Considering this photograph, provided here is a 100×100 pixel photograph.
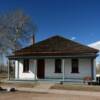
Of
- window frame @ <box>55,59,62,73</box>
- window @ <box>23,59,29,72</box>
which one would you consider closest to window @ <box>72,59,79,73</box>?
window frame @ <box>55,59,62,73</box>

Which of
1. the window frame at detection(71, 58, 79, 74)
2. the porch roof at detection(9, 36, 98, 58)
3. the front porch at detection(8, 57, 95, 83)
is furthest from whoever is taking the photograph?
the window frame at detection(71, 58, 79, 74)

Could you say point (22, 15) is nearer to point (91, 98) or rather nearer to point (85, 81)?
point (85, 81)

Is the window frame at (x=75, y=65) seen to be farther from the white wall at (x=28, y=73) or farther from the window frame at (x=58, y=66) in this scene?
the white wall at (x=28, y=73)

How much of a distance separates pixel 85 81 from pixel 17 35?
2310 cm

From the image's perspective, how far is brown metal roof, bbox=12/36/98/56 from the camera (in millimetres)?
31562

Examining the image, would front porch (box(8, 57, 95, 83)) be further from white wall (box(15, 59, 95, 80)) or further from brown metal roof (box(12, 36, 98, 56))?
brown metal roof (box(12, 36, 98, 56))

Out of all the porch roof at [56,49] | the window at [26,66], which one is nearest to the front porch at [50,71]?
the window at [26,66]

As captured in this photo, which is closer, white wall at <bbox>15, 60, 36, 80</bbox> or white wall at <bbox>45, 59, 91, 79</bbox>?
white wall at <bbox>45, 59, 91, 79</bbox>

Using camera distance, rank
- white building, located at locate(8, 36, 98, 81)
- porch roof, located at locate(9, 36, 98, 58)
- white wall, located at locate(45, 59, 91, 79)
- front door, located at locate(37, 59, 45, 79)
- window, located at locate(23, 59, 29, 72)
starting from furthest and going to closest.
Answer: window, located at locate(23, 59, 29, 72), front door, located at locate(37, 59, 45, 79), white wall, located at locate(45, 59, 91, 79), porch roof, located at locate(9, 36, 98, 58), white building, located at locate(8, 36, 98, 81)

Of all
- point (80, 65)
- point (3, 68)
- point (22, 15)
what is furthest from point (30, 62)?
point (3, 68)

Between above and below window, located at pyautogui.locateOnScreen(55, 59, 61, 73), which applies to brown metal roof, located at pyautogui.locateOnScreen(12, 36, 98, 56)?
above

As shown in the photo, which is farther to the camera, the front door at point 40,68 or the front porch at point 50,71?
the front door at point 40,68

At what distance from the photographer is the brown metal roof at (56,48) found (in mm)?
31562

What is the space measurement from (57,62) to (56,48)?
1.75 metres
